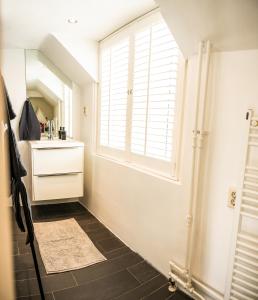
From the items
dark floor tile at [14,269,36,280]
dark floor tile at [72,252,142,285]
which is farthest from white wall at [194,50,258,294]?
dark floor tile at [14,269,36,280]

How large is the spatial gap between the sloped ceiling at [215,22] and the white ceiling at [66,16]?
566 millimetres

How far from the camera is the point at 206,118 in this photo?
150 cm

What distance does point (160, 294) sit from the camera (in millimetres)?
1689

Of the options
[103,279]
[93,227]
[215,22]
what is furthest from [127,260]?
[215,22]

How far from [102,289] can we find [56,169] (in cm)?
164

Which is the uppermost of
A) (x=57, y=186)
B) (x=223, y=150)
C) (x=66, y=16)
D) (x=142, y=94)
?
(x=66, y=16)

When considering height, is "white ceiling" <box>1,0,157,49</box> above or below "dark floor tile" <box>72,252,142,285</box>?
above

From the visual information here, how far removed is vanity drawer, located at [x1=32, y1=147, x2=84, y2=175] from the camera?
9.32ft

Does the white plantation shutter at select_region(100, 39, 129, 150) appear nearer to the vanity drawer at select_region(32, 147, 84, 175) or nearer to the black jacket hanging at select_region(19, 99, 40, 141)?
the vanity drawer at select_region(32, 147, 84, 175)

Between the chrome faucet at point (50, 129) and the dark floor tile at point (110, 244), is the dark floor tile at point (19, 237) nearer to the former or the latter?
the dark floor tile at point (110, 244)

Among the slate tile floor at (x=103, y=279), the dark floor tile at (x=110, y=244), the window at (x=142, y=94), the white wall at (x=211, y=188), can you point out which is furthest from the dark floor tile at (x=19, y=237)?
the window at (x=142, y=94)

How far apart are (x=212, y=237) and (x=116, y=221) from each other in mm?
1258

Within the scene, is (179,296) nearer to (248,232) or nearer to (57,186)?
(248,232)

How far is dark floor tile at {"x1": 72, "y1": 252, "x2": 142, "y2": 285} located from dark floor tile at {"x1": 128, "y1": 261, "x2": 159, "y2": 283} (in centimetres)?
6
